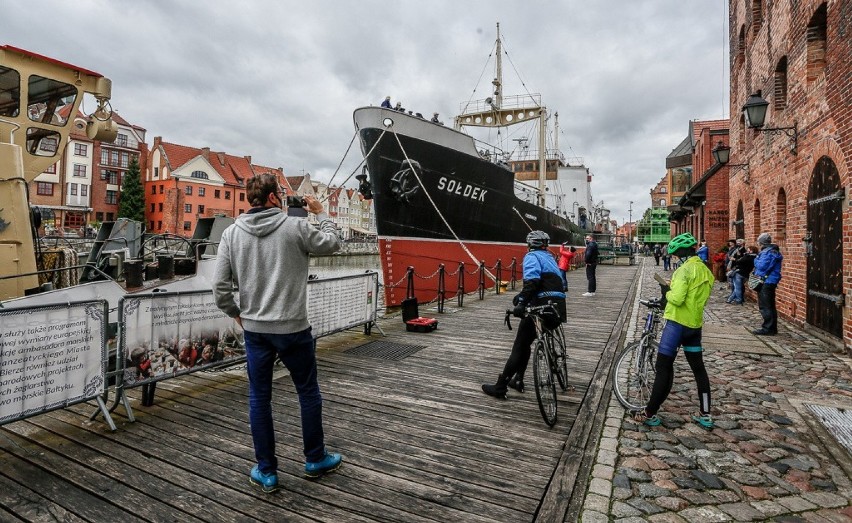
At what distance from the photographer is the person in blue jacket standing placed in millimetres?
7723

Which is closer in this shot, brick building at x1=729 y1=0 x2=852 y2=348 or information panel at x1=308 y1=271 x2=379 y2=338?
information panel at x1=308 y1=271 x2=379 y2=338

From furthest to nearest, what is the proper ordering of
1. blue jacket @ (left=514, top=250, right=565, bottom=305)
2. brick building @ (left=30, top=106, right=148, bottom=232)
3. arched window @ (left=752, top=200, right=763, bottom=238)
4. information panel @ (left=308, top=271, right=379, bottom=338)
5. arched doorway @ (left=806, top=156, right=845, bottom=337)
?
brick building @ (left=30, top=106, right=148, bottom=232) < arched window @ (left=752, top=200, right=763, bottom=238) < arched doorway @ (left=806, top=156, right=845, bottom=337) < information panel @ (left=308, top=271, right=379, bottom=338) < blue jacket @ (left=514, top=250, right=565, bottom=305)

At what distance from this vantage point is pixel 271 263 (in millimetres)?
2750

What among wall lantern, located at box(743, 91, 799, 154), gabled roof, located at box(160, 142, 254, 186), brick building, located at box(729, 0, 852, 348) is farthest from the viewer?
gabled roof, located at box(160, 142, 254, 186)

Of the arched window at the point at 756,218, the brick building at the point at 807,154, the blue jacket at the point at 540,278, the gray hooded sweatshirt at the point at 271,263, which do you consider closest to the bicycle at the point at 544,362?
the blue jacket at the point at 540,278

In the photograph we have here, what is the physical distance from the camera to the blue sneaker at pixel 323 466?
9.71 ft

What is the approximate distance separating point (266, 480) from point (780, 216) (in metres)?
11.5

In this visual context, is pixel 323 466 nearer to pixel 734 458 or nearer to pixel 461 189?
pixel 734 458

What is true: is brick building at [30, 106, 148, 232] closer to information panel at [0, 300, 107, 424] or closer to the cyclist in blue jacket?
information panel at [0, 300, 107, 424]

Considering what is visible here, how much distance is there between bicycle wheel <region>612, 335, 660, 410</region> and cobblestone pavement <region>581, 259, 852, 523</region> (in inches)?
7.0

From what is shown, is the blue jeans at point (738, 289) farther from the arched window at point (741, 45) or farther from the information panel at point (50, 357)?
the information panel at point (50, 357)

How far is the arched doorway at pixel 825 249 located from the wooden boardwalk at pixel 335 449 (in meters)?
4.41

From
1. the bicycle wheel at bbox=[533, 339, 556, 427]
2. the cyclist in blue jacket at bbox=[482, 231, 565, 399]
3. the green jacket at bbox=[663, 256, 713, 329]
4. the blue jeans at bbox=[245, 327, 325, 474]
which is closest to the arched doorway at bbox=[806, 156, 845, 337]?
the green jacket at bbox=[663, 256, 713, 329]

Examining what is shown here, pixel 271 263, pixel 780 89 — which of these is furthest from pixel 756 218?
pixel 271 263
